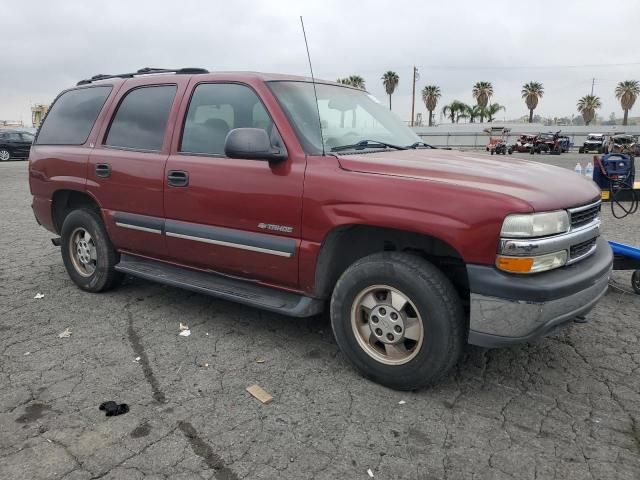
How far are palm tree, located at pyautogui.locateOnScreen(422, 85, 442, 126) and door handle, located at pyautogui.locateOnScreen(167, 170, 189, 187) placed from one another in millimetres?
81208

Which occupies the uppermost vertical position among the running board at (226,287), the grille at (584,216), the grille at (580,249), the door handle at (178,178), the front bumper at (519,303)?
the door handle at (178,178)

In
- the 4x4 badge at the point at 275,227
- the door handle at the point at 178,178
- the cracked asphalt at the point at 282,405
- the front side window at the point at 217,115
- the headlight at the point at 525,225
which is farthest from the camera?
the door handle at the point at 178,178

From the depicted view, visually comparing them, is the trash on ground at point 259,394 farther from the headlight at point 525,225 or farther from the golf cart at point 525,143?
the golf cart at point 525,143

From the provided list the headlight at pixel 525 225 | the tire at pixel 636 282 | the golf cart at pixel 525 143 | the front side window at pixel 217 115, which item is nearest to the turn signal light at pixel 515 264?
the headlight at pixel 525 225

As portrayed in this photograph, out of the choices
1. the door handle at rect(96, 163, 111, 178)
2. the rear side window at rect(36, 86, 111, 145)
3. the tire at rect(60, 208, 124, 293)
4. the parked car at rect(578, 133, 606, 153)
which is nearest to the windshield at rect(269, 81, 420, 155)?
the door handle at rect(96, 163, 111, 178)

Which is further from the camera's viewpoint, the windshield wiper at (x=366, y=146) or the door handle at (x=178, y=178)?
the door handle at (x=178, y=178)

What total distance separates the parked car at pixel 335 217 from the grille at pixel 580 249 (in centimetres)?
2

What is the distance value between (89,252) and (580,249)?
4088mm

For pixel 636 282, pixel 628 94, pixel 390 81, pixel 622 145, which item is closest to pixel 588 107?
pixel 628 94

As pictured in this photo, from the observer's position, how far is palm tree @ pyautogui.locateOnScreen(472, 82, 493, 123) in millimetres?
81062

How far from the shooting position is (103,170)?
4453 millimetres

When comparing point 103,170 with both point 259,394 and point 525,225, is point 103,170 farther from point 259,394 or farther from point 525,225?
point 525,225

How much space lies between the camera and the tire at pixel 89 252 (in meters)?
4.71

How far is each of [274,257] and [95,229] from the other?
2.10 m
